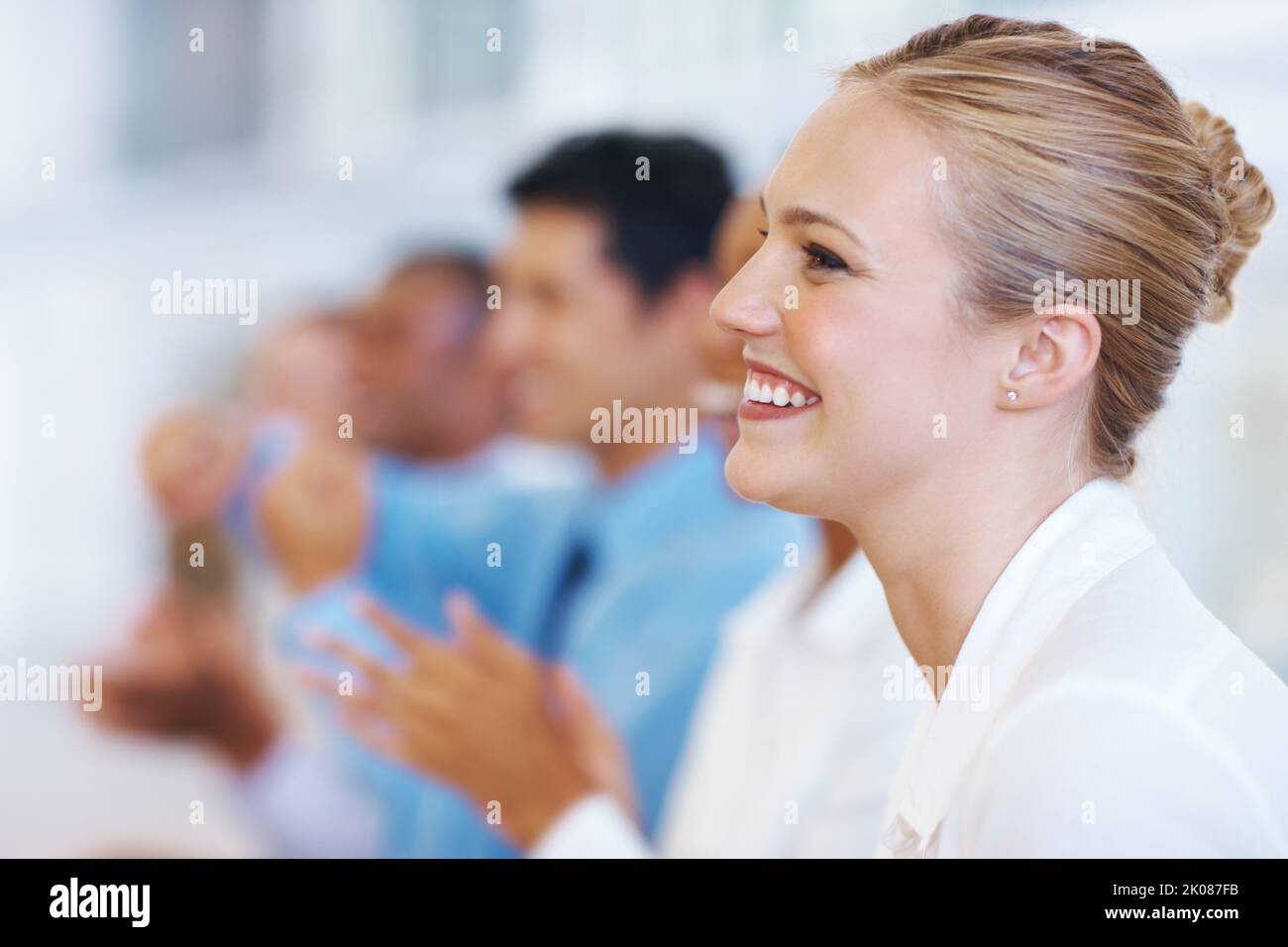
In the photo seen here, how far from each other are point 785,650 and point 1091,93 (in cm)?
70

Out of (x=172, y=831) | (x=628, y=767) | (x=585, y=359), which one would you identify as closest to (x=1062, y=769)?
(x=628, y=767)

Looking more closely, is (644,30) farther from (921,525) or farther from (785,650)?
(921,525)

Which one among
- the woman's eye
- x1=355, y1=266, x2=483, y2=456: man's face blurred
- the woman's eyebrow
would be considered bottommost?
x1=355, y1=266, x2=483, y2=456: man's face blurred

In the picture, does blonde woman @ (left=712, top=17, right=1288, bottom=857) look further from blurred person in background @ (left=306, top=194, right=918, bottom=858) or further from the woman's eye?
blurred person in background @ (left=306, top=194, right=918, bottom=858)

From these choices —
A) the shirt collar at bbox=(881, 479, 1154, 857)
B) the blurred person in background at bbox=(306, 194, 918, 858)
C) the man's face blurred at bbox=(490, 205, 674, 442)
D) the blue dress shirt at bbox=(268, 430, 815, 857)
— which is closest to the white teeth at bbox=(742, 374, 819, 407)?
the shirt collar at bbox=(881, 479, 1154, 857)

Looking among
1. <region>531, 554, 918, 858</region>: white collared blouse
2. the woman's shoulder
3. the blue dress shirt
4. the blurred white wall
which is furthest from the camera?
the blurred white wall

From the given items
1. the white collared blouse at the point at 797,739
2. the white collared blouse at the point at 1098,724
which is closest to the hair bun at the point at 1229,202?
the white collared blouse at the point at 1098,724

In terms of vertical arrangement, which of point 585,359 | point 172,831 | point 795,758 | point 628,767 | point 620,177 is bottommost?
point 172,831

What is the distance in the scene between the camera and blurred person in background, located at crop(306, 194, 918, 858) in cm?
103

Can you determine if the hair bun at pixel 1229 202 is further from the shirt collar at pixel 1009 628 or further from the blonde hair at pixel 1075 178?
the shirt collar at pixel 1009 628

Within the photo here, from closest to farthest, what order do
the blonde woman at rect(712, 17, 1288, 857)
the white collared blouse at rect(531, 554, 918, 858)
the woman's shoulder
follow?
the woman's shoulder
the blonde woman at rect(712, 17, 1288, 857)
the white collared blouse at rect(531, 554, 918, 858)

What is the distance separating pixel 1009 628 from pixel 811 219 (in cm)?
22

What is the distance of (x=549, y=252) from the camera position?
1.78m

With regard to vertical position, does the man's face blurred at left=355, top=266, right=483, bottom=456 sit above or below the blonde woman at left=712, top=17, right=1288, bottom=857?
below
